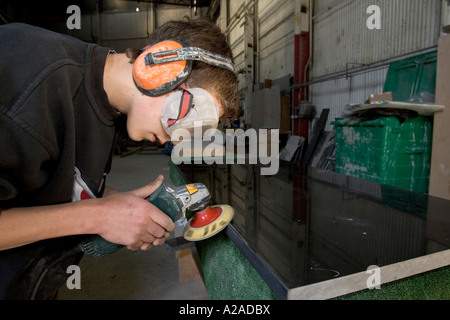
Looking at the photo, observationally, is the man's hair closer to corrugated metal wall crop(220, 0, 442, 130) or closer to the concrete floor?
the concrete floor

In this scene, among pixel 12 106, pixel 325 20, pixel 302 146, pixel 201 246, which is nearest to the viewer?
pixel 12 106

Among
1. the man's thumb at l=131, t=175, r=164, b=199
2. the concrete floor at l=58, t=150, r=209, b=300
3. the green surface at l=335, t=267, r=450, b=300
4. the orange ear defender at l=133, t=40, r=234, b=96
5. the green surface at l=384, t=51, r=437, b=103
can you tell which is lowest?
the concrete floor at l=58, t=150, r=209, b=300

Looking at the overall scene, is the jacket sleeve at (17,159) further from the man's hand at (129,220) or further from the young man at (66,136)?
the man's hand at (129,220)

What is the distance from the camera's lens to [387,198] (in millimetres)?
1188

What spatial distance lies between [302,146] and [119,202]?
186 inches

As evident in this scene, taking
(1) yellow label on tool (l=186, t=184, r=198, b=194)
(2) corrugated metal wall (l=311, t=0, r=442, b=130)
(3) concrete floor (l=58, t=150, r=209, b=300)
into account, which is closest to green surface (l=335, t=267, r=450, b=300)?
(1) yellow label on tool (l=186, t=184, r=198, b=194)

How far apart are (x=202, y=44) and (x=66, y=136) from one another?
1.55 feet

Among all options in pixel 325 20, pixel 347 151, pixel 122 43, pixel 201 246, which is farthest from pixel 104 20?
pixel 201 246

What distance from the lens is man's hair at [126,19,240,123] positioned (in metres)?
0.86

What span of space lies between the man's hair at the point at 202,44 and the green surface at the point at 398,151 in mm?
2151

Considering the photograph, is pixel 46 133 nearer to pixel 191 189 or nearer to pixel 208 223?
pixel 191 189

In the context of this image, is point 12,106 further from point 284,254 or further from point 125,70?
point 284,254

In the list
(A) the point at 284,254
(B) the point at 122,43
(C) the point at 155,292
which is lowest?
(C) the point at 155,292

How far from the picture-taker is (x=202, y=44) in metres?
0.86
